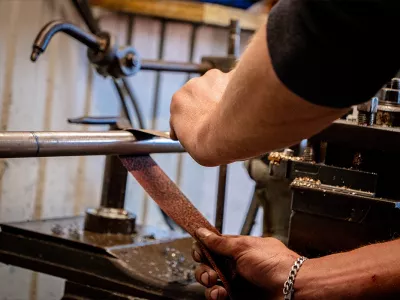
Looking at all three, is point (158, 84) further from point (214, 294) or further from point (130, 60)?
point (214, 294)

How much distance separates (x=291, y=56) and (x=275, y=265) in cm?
47

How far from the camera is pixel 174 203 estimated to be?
115 centimetres

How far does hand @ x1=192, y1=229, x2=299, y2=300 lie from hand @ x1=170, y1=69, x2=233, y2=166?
188 mm

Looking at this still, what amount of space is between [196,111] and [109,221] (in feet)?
1.78

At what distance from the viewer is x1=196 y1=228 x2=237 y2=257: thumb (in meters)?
1.09

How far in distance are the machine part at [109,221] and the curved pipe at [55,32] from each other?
1.15 ft

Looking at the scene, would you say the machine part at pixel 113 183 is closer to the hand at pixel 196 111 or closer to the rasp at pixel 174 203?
the rasp at pixel 174 203

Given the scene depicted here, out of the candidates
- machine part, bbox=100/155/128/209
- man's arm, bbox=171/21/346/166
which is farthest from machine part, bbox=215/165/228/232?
man's arm, bbox=171/21/346/166

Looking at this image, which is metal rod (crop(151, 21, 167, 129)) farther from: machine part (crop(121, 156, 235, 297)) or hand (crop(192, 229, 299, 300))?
hand (crop(192, 229, 299, 300))

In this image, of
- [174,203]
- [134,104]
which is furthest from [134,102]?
[174,203]

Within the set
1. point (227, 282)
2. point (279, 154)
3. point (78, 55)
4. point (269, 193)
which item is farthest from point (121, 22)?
point (227, 282)

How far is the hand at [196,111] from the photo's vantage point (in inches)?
34.4

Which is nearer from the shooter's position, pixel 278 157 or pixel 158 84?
pixel 278 157

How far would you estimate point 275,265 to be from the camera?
1064 mm
